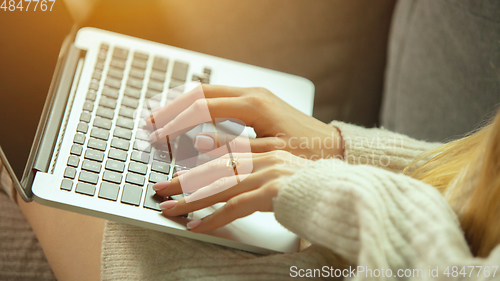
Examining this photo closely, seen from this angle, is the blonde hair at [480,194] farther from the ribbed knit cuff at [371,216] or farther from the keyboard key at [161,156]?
the keyboard key at [161,156]

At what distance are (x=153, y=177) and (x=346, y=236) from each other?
0.95ft

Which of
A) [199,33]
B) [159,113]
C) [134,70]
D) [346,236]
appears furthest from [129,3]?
[346,236]

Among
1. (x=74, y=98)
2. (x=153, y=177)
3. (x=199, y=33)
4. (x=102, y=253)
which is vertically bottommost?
(x=102, y=253)

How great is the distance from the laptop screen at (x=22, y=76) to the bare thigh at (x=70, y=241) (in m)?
0.12

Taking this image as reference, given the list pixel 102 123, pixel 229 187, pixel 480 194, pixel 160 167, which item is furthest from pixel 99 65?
pixel 480 194

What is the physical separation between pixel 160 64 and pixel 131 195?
0.26 meters

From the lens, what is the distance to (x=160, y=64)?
637mm

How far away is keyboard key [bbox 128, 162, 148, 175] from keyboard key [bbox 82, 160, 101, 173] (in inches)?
1.7

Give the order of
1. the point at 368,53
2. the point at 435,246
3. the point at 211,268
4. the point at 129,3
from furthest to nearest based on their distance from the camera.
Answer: the point at 368,53
the point at 129,3
the point at 211,268
the point at 435,246

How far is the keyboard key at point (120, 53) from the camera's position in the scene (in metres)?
0.63

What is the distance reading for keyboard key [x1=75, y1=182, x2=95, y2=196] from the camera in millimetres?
481

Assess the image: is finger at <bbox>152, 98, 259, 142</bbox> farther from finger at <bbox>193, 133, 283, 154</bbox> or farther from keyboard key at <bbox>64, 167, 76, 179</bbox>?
keyboard key at <bbox>64, 167, 76, 179</bbox>

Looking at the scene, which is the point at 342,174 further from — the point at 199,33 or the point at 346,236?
the point at 199,33

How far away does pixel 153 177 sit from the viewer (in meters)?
0.52
